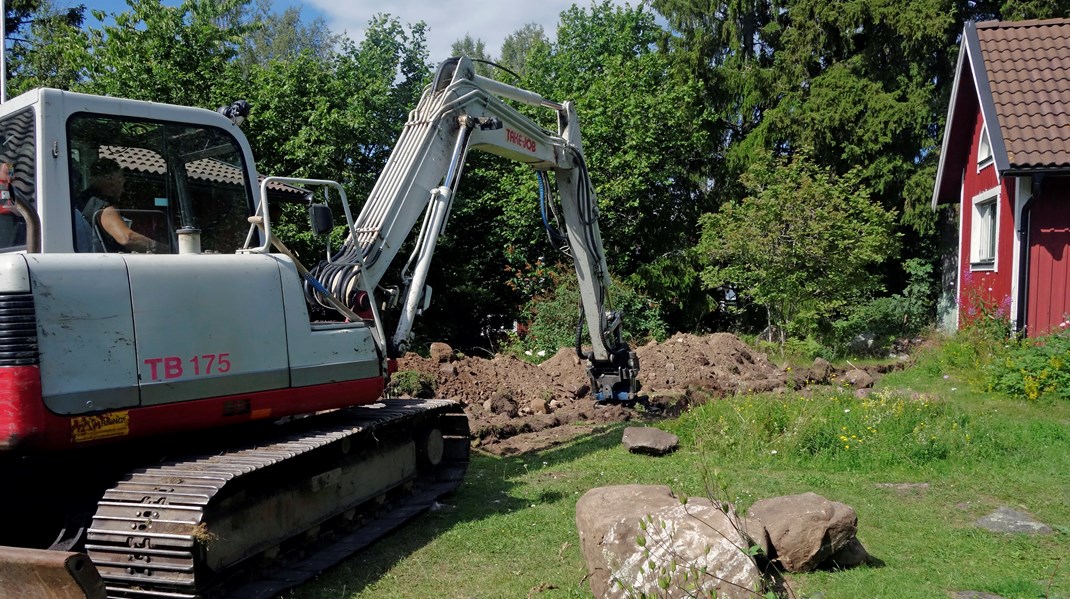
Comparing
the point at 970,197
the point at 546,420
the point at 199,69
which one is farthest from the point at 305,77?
the point at 970,197

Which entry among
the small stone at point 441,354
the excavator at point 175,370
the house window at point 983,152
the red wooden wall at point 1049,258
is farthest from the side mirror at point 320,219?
the house window at point 983,152

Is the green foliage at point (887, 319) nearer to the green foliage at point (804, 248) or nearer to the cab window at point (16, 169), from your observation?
the green foliage at point (804, 248)

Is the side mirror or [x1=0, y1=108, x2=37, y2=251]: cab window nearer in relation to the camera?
[x1=0, y1=108, x2=37, y2=251]: cab window

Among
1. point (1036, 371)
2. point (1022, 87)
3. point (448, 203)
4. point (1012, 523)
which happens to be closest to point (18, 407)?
point (448, 203)

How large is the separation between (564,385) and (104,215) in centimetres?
906

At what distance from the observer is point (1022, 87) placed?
46.5 ft

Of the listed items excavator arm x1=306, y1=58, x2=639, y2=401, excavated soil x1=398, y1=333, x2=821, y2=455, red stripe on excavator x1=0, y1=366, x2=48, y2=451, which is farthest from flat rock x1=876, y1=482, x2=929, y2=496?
red stripe on excavator x1=0, y1=366, x2=48, y2=451

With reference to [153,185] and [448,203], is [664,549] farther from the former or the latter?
[448,203]

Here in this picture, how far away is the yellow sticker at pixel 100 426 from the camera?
4805mm

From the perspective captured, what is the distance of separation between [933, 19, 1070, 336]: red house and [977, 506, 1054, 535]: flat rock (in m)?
7.23

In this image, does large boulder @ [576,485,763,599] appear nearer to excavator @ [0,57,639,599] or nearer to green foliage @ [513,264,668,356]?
excavator @ [0,57,639,599]

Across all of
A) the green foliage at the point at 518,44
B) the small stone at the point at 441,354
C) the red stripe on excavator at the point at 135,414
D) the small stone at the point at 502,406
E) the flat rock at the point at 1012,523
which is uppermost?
the green foliage at the point at 518,44

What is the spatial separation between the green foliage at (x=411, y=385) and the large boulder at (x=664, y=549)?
6942 mm

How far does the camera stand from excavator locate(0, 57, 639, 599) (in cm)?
471
